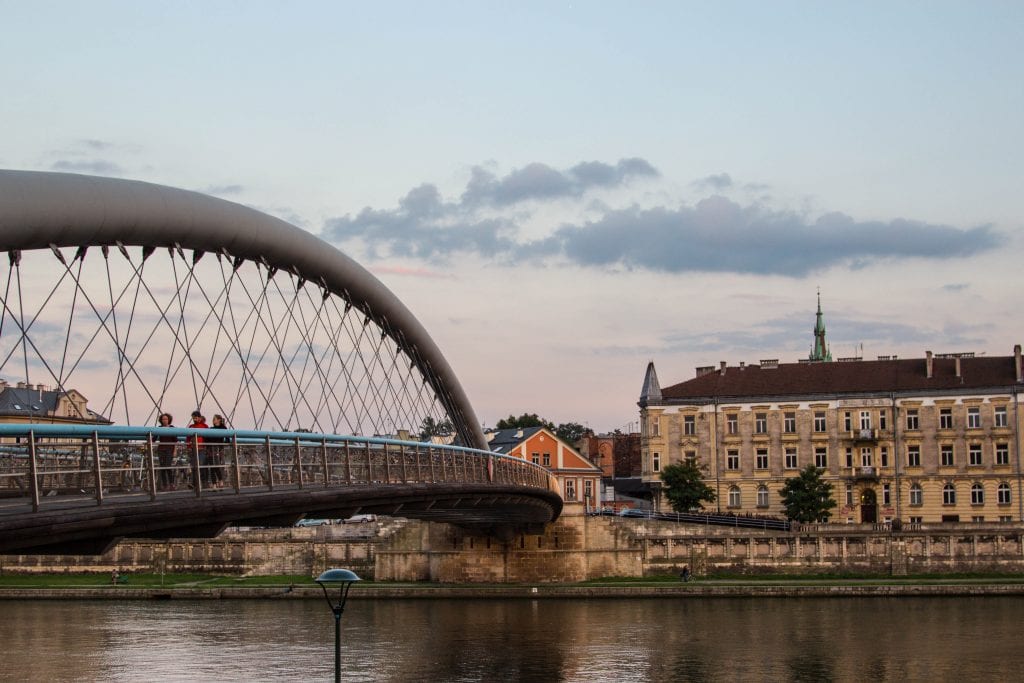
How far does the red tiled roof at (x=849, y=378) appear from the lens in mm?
85250

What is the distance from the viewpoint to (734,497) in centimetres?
8675

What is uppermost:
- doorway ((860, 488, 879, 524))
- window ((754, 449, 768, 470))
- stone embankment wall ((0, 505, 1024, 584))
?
window ((754, 449, 768, 470))

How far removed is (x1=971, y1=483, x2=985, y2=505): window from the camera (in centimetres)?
8319

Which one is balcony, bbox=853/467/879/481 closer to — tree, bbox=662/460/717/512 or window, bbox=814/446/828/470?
window, bbox=814/446/828/470

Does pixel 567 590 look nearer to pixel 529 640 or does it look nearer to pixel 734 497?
pixel 529 640

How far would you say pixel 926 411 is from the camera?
8500 centimetres

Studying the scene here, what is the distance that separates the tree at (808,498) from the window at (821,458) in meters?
3.63

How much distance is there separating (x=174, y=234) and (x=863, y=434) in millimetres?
59307

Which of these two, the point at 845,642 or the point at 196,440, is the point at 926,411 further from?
the point at 196,440

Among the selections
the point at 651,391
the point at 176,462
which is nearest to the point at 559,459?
the point at 651,391

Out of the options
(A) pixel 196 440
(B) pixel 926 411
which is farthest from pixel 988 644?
(B) pixel 926 411

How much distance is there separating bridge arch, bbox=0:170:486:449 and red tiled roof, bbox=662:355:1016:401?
3776 cm

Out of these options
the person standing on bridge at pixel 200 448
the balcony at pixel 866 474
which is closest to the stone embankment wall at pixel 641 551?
the balcony at pixel 866 474

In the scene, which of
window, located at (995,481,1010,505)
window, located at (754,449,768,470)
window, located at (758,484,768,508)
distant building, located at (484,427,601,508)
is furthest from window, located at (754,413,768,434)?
window, located at (995,481,1010,505)
